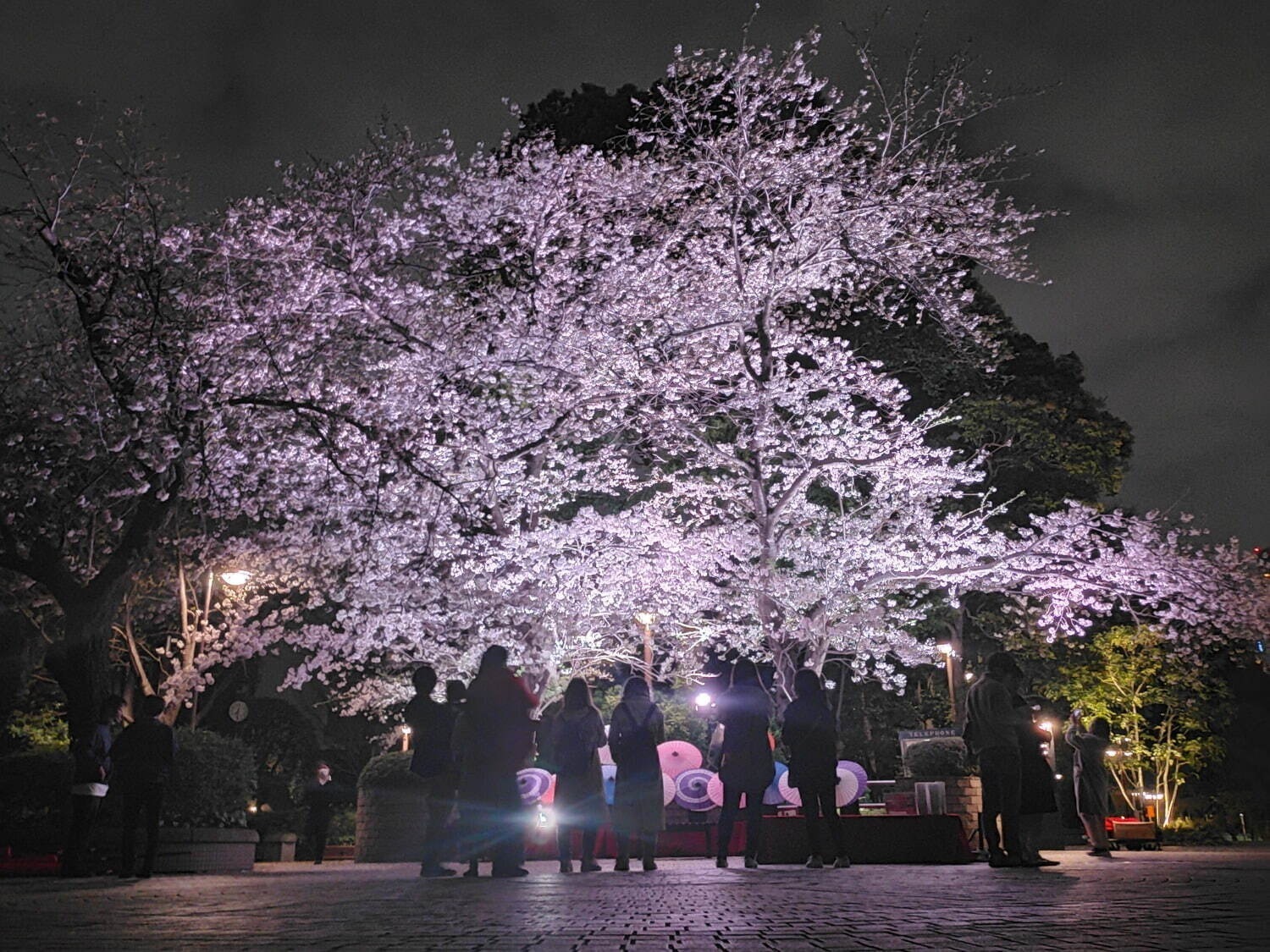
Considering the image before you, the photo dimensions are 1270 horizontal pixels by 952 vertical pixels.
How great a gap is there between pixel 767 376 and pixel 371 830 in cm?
983

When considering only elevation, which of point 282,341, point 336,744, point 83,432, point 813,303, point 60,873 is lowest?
point 60,873

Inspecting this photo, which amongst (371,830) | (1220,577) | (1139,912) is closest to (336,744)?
(371,830)

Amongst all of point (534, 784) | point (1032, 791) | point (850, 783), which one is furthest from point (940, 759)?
point (534, 784)

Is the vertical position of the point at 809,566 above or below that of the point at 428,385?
below

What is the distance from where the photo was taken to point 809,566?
816 inches

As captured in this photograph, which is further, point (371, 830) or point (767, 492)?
point (767, 492)

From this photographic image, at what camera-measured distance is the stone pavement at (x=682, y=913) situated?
394cm

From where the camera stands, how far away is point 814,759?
10.5 metres

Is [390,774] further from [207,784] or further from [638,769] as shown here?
[638,769]

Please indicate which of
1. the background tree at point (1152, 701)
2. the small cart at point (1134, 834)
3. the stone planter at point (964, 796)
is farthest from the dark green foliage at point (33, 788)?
the background tree at point (1152, 701)

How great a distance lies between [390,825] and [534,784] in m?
2.38

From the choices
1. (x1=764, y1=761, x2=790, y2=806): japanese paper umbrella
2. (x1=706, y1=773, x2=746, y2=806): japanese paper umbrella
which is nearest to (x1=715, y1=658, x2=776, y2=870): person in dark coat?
(x1=764, y1=761, x2=790, y2=806): japanese paper umbrella

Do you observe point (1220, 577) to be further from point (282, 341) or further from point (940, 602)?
point (282, 341)

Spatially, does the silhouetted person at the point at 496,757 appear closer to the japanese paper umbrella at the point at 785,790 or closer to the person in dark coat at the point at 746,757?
the person in dark coat at the point at 746,757
